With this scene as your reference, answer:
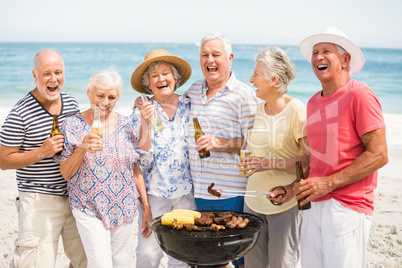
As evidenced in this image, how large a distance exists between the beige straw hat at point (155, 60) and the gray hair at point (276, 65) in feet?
2.76

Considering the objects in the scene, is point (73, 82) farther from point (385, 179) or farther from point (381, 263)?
point (381, 263)

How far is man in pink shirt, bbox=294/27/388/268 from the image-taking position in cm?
320

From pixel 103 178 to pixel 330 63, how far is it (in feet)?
7.29

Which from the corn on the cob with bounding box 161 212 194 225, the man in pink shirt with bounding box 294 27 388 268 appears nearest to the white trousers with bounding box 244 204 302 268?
the man in pink shirt with bounding box 294 27 388 268

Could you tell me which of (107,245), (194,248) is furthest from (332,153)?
(107,245)

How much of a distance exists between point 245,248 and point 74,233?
1890 millimetres

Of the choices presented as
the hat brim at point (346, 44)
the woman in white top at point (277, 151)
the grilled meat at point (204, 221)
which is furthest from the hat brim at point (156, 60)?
the grilled meat at point (204, 221)

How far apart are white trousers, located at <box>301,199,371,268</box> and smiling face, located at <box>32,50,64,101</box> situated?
2587mm

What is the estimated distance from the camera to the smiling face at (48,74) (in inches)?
156

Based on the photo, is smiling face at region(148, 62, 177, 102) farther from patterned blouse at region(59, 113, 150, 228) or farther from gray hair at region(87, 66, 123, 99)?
patterned blouse at region(59, 113, 150, 228)

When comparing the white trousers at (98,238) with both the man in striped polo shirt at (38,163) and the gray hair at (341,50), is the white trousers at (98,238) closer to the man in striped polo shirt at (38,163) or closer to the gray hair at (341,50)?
the man in striped polo shirt at (38,163)

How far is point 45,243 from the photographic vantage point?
4.09m

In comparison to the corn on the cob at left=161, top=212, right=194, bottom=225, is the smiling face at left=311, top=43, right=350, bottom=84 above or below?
above

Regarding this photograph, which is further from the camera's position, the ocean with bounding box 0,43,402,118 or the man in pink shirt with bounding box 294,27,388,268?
the ocean with bounding box 0,43,402,118
